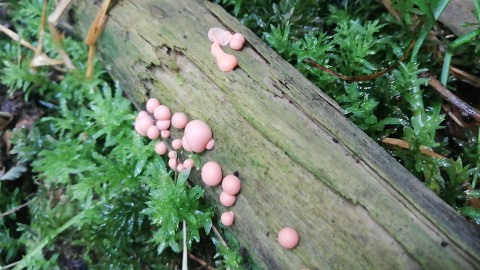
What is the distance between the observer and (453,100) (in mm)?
2395

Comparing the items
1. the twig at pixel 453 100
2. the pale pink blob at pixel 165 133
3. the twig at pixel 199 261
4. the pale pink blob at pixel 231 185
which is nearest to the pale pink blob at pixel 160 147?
the pale pink blob at pixel 165 133

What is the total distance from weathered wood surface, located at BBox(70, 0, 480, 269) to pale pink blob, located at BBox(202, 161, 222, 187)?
0.15 ft

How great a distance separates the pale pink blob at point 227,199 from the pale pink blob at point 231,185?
16mm

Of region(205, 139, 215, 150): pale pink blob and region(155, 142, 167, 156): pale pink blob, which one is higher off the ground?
region(205, 139, 215, 150): pale pink blob

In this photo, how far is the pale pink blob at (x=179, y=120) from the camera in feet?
7.32

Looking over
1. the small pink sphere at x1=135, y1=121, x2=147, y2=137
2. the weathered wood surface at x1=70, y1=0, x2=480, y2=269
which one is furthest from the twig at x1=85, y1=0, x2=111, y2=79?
the small pink sphere at x1=135, y1=121, x2=147, y2=137

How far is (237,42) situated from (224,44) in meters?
0.08

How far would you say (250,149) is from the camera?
2070mm

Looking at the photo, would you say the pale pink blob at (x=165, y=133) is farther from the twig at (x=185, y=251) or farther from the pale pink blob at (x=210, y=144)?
the twig at (x=185, y=251)

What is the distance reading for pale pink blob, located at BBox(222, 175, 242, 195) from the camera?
2.05 m

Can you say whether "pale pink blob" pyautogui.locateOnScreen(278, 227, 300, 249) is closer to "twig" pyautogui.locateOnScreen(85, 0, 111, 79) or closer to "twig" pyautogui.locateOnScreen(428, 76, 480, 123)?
"twig" pyautogui.locateOnScreen(428, 76, 480, 123)

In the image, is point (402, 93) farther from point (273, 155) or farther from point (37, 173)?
point (37, 173)

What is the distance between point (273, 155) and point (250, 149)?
0.42ft

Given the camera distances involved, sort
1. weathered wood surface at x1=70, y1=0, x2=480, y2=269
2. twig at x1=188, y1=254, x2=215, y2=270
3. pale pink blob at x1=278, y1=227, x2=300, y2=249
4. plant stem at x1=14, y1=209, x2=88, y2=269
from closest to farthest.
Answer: weathered wood surface at x1=70, y1=0, x2=480, y2=269, pale pink blob at x1=278, y1=227, x2=300, y2=249, twig at x1=188, y1=254, x2=215, y2=270, plant stem at x1=14, y1=209, x2=88, y2=269
